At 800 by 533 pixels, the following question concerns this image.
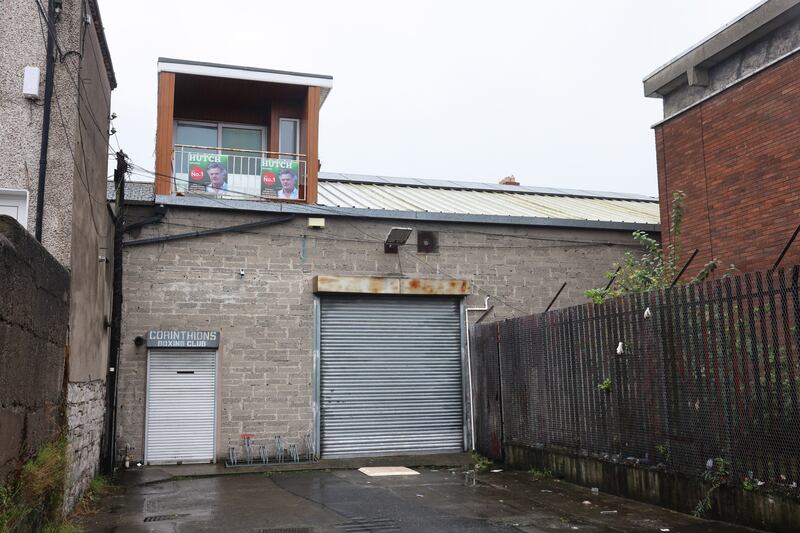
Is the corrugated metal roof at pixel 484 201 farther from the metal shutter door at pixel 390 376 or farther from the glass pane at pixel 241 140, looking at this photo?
the metal shutter door at pixel 390 376

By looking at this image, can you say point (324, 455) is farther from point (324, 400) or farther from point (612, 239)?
point (612, 239)

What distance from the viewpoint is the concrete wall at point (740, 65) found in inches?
434

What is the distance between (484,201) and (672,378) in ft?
32.9

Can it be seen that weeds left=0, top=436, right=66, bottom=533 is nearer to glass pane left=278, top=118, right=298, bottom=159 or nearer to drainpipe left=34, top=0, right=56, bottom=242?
drainpipe left=34, top=0, right=56, bottom=242

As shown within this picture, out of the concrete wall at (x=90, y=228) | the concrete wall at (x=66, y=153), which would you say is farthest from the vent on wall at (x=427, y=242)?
the concrete wall at (x=66, y=153)

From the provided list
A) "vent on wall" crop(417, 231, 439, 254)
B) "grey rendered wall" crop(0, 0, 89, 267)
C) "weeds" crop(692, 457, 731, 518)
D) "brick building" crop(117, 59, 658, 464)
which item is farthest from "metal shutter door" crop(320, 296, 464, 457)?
"weeds" crop(692, 457, 731, 518)

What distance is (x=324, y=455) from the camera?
13953 millimetres

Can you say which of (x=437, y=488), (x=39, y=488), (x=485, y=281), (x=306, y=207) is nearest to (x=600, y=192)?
(x=485, y=281)

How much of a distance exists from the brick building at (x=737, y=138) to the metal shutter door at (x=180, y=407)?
346 inches

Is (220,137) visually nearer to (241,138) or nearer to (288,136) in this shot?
(241,138)

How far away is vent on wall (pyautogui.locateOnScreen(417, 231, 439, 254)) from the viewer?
1513 cm

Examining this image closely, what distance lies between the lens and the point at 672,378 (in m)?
8.77

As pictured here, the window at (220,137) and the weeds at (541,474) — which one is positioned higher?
the window at (220,137)

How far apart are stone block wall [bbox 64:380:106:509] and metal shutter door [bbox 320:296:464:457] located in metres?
4.25
